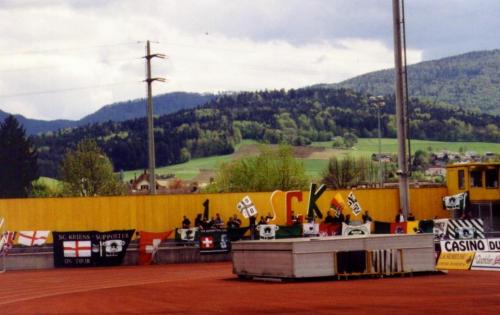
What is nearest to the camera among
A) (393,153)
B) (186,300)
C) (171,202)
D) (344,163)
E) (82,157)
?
(186,300)

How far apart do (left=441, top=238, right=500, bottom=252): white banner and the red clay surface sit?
193cm

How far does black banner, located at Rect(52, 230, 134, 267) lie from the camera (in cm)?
4419

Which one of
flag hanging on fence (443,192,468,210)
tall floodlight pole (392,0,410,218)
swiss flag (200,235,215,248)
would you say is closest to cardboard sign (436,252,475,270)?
tall floodlight pole (392,0,410,218)

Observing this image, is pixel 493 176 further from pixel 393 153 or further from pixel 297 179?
pixel 393 153

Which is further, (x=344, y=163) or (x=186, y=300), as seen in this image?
(x=344, y=163)

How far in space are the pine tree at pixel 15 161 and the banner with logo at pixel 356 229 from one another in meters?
78.3

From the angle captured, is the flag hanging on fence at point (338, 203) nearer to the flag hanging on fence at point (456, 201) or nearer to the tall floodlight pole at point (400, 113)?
the tall floodlight pole at point (400, 113)

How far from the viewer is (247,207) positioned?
51.0 meters

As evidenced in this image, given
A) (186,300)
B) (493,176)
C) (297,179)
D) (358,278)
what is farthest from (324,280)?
(297,179)

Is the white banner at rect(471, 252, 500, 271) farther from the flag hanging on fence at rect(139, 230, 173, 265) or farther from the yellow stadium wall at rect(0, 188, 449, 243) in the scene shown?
the yellow stadium wall at rect(0, 188, 449, 243)

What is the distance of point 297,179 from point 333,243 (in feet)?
304

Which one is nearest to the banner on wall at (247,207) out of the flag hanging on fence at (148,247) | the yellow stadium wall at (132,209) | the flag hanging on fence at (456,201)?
the yellow stadium wall at (132,209)

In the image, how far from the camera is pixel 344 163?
138125mm

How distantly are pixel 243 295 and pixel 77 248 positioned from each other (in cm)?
2003
